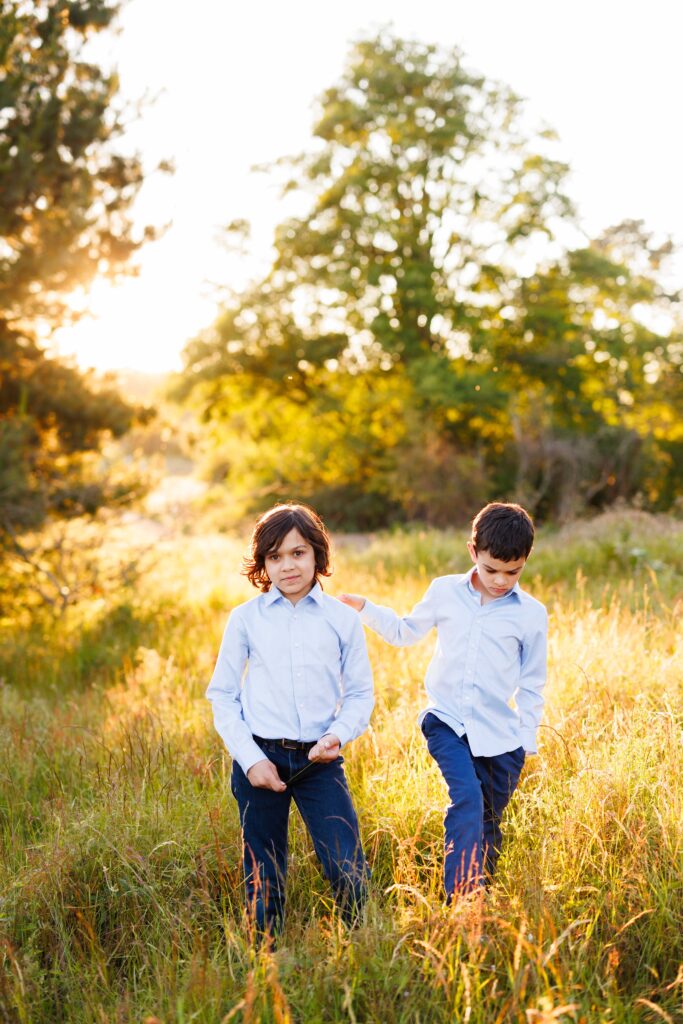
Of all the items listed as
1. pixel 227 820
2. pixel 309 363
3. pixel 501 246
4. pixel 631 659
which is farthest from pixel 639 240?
pixel 227 820

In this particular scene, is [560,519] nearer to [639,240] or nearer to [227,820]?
[227,820]

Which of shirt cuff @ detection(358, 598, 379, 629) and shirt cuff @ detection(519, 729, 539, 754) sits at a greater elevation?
shirt cuff @ detection(358, 598, 379, 629)

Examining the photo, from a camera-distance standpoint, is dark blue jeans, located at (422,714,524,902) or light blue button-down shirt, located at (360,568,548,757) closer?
dark blue jeans, located at (422,714,524,902)

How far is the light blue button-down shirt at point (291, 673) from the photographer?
2.79 meters

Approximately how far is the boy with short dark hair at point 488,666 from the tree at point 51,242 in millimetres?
6304

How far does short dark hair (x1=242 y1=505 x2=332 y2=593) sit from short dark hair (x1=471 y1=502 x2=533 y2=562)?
0.54 meters

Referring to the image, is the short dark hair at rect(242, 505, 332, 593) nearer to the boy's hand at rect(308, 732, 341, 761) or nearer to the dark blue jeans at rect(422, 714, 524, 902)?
the boy's hand at rect(308, 732, 341, 761)

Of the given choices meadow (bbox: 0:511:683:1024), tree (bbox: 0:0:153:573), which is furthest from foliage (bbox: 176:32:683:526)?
meadow (bbox: 0:511:683:1024)

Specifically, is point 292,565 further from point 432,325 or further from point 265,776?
point 432,325

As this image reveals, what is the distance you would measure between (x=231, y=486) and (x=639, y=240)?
14631 mm

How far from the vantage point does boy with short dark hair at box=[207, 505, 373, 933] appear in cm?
272

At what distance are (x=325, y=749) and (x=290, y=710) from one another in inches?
8.0

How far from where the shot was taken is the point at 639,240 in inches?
1046

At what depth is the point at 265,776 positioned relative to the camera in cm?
267
